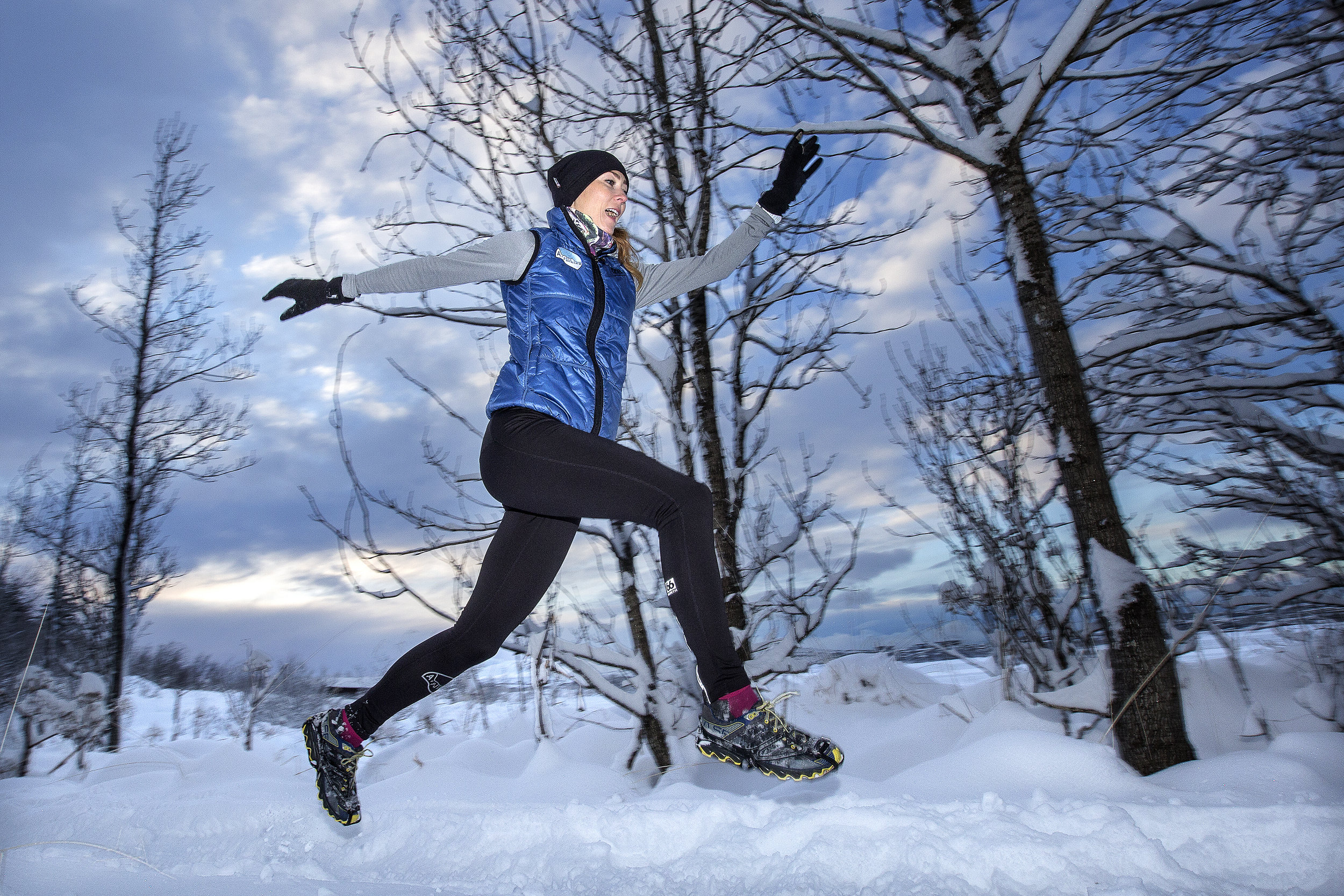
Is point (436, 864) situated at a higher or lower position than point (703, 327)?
lower

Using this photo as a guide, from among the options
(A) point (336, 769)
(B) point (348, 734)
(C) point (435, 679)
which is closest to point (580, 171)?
(C) point (435, 679)

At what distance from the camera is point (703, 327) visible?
4.13 metres

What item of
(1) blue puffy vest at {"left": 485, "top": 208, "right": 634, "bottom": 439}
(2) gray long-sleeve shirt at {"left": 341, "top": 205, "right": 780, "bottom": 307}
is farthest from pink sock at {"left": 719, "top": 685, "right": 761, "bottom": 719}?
(2) gray long-sleeve shirt at {"left": 341, "top": 205, "right": 780, "bottom": 307}

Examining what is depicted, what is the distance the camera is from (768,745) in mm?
1623

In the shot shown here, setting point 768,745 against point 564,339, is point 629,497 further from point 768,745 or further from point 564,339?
point 768,745

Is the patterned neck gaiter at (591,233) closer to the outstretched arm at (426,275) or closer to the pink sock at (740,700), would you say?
the outstretched arm at (426,275)

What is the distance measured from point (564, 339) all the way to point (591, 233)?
36 centimetres

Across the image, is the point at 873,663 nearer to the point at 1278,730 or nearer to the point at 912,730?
the point at 912,730

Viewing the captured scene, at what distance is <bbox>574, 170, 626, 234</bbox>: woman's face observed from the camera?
203 cm

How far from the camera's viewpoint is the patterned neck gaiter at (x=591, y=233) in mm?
1899

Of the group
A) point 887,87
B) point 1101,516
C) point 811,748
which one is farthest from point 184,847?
point 887,87

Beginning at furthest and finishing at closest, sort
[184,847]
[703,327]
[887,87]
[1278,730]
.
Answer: [703,327], [1278,730], [887,87], [184,847]

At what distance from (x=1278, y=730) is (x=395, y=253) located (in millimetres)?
5250

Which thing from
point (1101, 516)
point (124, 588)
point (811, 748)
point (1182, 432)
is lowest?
point (811, 748)
